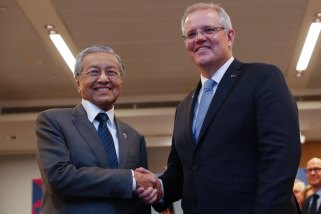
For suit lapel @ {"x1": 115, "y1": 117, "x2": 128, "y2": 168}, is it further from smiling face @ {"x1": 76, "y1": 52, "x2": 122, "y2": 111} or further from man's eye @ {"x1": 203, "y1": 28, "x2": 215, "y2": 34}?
man's eye @ {"x1": 203, "y1": 28, "x2": 215, "y2": 34}

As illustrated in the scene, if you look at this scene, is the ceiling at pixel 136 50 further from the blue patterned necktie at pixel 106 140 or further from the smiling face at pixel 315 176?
the blue patterned necktie at pixel 106 140

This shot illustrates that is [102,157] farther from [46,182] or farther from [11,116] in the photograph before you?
[11,116]

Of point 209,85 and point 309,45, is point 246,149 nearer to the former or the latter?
point 209,85

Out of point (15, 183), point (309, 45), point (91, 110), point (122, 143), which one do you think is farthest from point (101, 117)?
point (15, 183)

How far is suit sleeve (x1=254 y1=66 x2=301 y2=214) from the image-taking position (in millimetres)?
1907

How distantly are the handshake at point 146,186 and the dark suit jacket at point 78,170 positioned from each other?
4cm

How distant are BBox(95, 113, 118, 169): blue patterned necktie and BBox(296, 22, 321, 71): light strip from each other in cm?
559

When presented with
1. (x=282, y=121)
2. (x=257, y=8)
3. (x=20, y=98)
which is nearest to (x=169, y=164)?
(x=282, y=121)

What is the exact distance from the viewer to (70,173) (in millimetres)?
2225

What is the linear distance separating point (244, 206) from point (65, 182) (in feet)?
2.48

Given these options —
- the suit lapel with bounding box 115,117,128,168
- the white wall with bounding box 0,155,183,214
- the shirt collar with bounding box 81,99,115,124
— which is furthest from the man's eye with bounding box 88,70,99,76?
the white wall with bounding box 0,155,183,214

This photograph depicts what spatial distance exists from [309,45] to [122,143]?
6.48m

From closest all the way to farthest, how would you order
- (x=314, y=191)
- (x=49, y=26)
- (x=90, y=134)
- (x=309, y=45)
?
(x=90, y=134) < (x=314, y=191) < (x=49, y=26) < (x=309, y=45)

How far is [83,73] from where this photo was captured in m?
2.55
